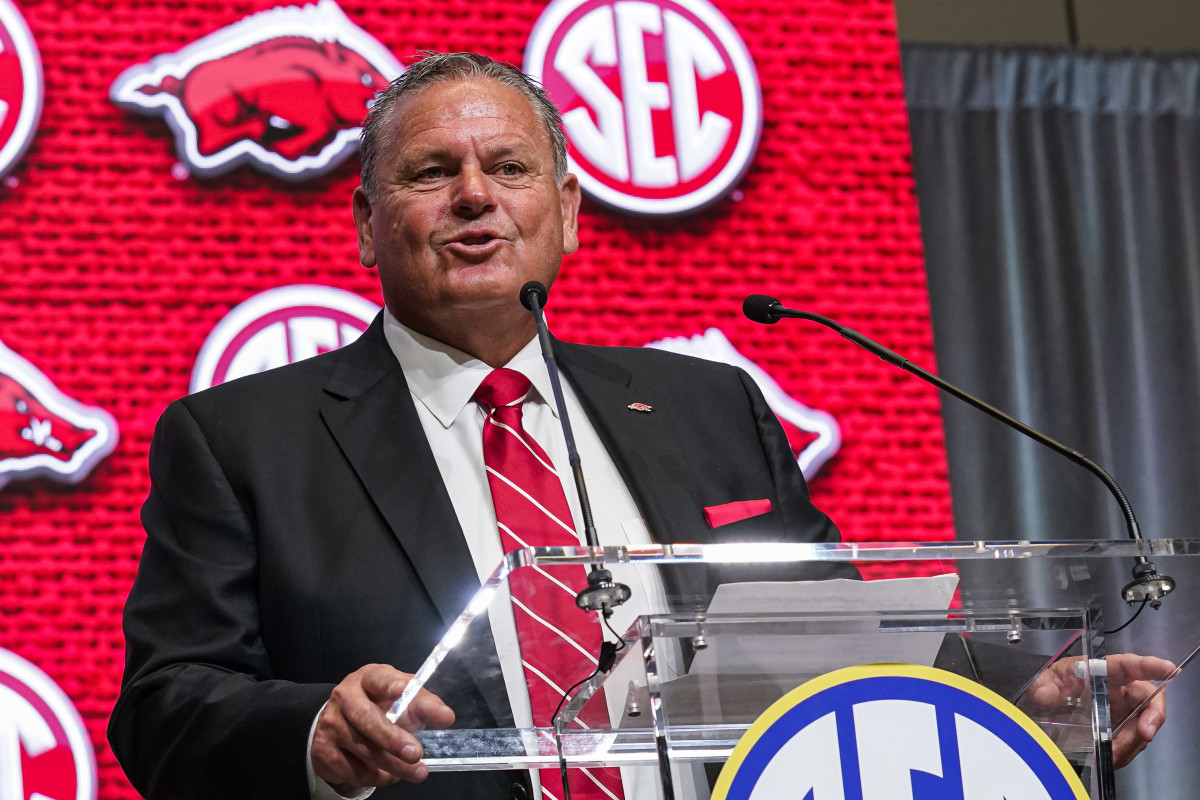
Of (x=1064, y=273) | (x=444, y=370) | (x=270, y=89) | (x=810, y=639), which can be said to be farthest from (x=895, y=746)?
(x=1064, y=273)

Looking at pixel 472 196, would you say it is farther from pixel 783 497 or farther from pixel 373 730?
pixel 373 730

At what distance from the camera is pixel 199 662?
149 cm

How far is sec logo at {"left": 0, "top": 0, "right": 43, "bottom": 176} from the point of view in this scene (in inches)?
116

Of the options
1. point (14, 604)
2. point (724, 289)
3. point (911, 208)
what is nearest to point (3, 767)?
point (14, 604)

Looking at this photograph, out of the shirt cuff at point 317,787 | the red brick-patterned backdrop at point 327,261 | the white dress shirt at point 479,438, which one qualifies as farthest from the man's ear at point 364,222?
the red brick-patterned backdrop at point 327,261

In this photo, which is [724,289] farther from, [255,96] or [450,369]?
[450,369]

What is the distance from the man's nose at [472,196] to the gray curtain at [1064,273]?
206cm

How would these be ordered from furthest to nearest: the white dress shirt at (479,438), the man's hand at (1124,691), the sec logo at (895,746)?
1. the white dress shirt at (479,438)
2. the man's hand at (1124,691)
3. the sec logo at (895,746)

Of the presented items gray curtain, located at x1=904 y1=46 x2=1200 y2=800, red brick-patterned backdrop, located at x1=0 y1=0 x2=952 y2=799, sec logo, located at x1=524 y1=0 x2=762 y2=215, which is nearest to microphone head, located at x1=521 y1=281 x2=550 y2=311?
red brick-patterned backdrop, located at x1=0 y1=0 x2=952 y2=799

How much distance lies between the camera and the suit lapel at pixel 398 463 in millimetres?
1558

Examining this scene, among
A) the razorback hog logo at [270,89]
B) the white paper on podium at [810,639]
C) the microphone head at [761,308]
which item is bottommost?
the white paper on podium at [810,639]

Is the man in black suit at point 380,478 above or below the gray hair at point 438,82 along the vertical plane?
below

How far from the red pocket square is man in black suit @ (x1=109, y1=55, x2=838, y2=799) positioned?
12 mm

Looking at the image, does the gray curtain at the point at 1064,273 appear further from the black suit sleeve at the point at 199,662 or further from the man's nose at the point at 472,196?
the black suit sleeve at the point at 199,662
